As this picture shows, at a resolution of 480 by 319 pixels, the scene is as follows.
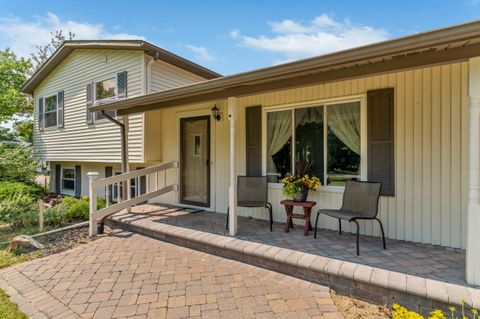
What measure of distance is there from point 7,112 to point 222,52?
35.2 ft

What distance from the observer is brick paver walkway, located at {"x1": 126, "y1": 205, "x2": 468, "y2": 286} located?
2861 mm

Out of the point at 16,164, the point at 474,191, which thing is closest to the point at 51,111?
the point at 16,164

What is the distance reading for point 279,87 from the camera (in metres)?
3.60

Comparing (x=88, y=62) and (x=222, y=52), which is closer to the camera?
(x=88, y=62)

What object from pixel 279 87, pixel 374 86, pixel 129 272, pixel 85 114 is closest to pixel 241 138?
pixel 279 87

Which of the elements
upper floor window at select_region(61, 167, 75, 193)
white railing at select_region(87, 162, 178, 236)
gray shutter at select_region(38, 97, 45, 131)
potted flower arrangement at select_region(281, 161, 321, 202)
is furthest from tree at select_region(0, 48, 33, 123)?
potted flower arrangement at select_region(281, 161, 321, 202)

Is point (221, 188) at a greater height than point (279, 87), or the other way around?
point (279, 87)

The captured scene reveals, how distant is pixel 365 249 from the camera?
138 inches

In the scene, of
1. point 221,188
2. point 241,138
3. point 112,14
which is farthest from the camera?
point 112,14

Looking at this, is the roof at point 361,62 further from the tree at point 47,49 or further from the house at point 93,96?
the tree at point 47,49

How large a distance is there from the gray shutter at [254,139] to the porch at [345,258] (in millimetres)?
976

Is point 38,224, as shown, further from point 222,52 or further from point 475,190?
point 222,52

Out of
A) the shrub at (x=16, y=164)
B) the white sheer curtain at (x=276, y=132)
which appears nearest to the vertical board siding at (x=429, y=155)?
the white sheer curtain at (x=276, y=132)

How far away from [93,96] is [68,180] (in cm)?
404
